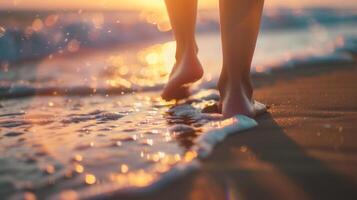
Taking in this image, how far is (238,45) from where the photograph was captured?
2158 mm

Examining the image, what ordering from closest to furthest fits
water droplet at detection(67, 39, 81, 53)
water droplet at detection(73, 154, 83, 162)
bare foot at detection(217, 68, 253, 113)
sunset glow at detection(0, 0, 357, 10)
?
water droplet at detection(73, 154, 83, 162)
bare foot at detection(217, 68, 253, 113)
water droplet at detection(67, 39, 81, 53)
sunset glow at detection(0, 0, 357, 10)

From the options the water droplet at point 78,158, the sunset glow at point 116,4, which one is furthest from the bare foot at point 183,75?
the sunset glow at point 116,4

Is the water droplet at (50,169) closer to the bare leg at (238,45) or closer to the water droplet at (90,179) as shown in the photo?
the water droplet at (90,179)

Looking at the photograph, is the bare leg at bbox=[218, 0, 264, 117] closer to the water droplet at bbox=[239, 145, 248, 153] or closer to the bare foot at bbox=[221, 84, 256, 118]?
the bare foot at bbox=[221, 84, 256, 118]

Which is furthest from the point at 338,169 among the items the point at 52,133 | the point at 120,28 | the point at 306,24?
the point at 306,24

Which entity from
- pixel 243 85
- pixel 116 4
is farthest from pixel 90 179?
pixel 116 4

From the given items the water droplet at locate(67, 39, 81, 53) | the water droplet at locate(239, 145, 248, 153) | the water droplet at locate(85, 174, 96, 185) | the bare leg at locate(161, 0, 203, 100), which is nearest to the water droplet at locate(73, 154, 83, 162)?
the water droplet at locate(85, 174, 96, 185)

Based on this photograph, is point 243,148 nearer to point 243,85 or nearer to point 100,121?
point 243,85

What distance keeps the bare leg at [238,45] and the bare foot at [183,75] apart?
0.58 m

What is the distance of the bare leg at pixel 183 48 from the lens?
283cm

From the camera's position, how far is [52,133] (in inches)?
80.0

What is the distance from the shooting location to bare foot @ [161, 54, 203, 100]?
283 centimetres

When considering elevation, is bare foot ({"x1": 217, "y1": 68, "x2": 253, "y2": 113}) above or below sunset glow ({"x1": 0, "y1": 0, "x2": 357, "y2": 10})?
below

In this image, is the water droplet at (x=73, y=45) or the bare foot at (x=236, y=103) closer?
the bare foot at (x=236, y=103)
